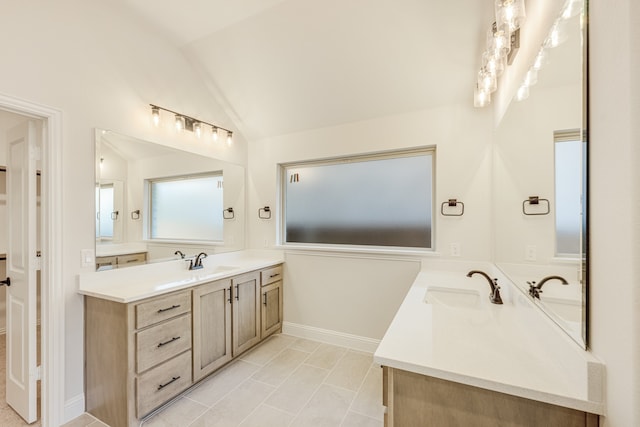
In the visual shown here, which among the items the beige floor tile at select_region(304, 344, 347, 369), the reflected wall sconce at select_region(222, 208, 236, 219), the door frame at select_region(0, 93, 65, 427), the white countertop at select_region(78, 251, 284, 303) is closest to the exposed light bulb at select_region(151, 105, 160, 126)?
the door frame at select_region(0, 93, 65, 427)

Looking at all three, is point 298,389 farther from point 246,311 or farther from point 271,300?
point 271,300

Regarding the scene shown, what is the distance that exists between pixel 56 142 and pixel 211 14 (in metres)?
1.56

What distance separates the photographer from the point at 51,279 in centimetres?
178

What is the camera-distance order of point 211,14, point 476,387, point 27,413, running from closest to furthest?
1. point 476,387
2. point 27,413
3. point 211,14

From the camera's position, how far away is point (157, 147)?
100 inches

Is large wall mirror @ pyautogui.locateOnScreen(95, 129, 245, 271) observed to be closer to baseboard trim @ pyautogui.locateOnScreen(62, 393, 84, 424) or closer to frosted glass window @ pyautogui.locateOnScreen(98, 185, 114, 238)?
frosted glass window @ pyautogui.locateOnScreen(98, 185, 114, 238)

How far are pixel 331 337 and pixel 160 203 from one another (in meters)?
2.35

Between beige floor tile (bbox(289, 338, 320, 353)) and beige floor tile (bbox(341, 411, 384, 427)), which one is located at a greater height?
beige floor tile (bbox(341, 411, 384, 427))

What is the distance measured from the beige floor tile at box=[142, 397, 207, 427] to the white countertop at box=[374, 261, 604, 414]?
1.66 m

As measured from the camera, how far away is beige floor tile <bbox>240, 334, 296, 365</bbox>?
2648 mm

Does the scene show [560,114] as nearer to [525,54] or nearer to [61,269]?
[525,54]

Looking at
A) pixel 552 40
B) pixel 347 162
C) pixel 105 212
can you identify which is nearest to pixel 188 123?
pixel 105 212

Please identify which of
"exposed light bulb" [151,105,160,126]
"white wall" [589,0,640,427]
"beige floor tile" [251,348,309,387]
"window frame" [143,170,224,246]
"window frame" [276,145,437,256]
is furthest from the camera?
"window frame" [276,145,437,256]

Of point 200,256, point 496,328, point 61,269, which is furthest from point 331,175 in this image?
point 61,269
